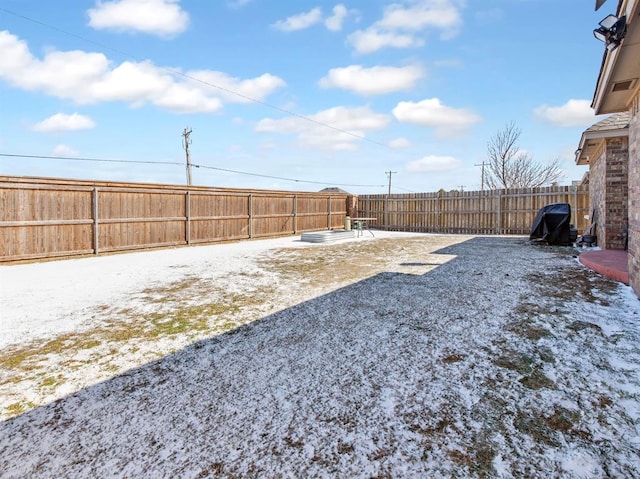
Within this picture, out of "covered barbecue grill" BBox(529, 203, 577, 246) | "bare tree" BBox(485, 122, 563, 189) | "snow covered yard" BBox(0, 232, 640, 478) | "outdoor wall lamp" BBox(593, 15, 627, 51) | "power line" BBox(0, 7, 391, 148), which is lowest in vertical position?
"snow covered yard" BBox(0, 232, 640, 478)

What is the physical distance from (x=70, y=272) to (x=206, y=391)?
5.64 m

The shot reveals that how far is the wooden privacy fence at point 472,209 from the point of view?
13.0 m

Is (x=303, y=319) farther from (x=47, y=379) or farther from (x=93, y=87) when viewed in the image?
(x=93, y=87)

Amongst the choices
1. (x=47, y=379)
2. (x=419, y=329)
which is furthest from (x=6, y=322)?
(x=419, y=329)

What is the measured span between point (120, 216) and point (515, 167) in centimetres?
2846

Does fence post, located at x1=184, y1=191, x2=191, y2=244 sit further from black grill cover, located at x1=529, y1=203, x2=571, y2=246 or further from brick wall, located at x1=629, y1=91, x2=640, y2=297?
black grill cover, located at x1=529, y1=203, x2=571, y2=246

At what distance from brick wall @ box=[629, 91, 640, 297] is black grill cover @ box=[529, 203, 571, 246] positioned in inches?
206

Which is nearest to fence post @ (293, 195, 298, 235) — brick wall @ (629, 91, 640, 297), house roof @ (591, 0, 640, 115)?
house roof @ (591, 0, 640, 115)

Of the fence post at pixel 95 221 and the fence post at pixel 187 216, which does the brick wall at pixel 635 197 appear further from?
the fence post at pixel 95 221

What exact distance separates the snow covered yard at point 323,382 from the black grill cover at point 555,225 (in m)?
5.59

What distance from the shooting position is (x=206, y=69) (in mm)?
13734

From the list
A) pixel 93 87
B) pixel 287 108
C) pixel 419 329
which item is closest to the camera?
pixel 419 329

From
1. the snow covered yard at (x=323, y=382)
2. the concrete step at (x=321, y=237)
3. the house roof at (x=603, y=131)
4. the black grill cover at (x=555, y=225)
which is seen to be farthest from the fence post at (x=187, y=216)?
the black grill cover at (x=555, y=225)

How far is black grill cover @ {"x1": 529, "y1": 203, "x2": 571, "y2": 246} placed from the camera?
9586 millimetres
